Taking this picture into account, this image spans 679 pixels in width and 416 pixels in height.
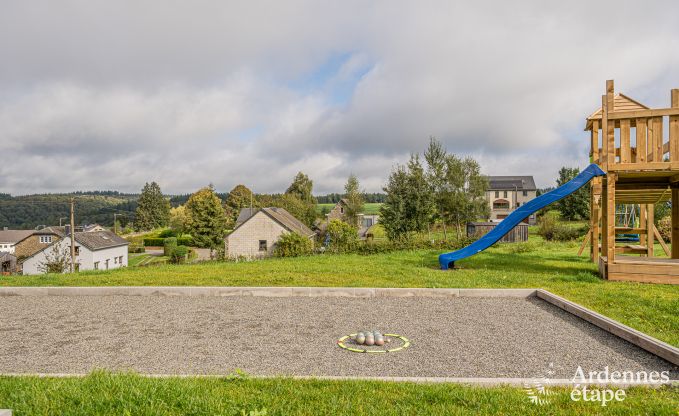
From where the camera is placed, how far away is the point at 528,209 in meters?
11.8

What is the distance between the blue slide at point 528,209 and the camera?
1102cm

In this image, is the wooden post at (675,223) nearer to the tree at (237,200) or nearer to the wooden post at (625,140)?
the wooden post at (625,140)

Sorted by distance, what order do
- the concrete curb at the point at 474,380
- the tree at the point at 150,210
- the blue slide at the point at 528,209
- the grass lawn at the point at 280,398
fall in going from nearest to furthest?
the grass lawn at the point at 280,398 < the concrete curb at the point at 474,380 < the blue slide at the point at 528,209 < the tree at the point at 150,210

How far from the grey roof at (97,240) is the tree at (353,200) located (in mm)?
25956

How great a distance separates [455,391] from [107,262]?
49.0 metres

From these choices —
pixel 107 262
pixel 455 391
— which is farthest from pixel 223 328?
pixel 107 262

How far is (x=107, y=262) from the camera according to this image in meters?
45.1

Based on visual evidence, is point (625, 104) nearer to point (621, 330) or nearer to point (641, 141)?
point (641, 141)

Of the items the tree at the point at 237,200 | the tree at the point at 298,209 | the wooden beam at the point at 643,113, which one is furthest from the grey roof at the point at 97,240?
the wooden beam at the point at 643,113

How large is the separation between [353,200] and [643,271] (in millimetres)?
33554

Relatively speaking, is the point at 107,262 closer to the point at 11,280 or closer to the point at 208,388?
the point at 11,280

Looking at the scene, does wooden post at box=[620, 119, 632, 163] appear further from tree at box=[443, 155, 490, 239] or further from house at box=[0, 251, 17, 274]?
house at box=[0, 251, 17, 274]

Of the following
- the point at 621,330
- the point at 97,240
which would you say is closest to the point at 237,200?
the point at 97,240

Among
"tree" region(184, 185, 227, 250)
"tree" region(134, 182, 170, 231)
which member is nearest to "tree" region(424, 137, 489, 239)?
"tree" region(184, 185, 227, 250)
